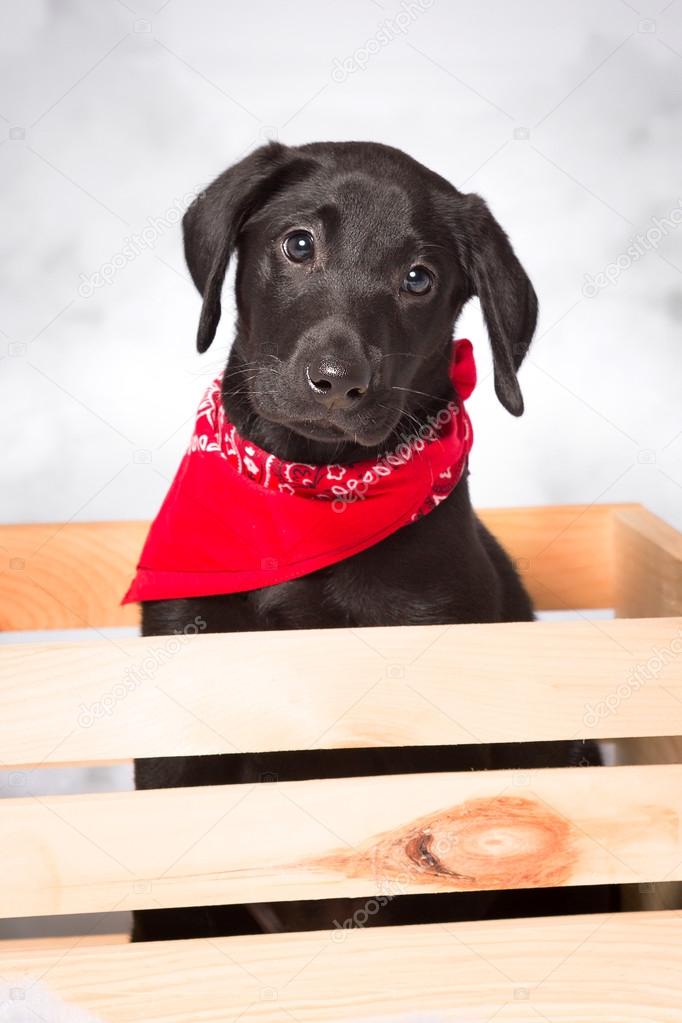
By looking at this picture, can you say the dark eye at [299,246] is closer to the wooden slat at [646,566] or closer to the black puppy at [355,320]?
the black puppy at [355,320]

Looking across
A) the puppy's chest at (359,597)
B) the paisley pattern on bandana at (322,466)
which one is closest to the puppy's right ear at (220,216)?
the paisley pattern on bandana at (322,466)

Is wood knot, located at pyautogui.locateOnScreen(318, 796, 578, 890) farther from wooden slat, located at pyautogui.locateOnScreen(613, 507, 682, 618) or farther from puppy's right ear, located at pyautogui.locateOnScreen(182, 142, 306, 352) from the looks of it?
puppy's right ear, located at pyautogui.locateOnScreen(182, 142, 306, 352)

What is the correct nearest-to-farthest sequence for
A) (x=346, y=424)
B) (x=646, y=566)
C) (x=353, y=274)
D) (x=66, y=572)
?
1. (x=346, y=424)
2. (x=353, y=274)
3. (x=646, y=566)
4. (x=66, y=572)

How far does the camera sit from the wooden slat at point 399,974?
1.58 meters

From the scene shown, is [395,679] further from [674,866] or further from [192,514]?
[192,514]

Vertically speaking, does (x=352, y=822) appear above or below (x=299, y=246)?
below

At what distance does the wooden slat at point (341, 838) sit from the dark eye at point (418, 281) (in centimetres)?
81

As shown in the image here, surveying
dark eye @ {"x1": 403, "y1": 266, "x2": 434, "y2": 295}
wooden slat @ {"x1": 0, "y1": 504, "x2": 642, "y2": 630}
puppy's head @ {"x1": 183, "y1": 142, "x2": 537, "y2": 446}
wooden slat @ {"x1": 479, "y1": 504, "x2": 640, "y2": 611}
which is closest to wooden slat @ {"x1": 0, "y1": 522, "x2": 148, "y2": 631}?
wooden slat @ {"x1": 0, "y1": 504, "x2": 642, "y2": 630}

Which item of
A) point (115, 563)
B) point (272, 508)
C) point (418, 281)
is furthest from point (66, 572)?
point (418, 281)

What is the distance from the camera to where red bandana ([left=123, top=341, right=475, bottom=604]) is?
197 cm

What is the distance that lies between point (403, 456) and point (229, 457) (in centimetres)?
30

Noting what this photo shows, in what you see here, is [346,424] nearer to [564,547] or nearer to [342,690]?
[342,690]

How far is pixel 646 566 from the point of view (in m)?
2.43
